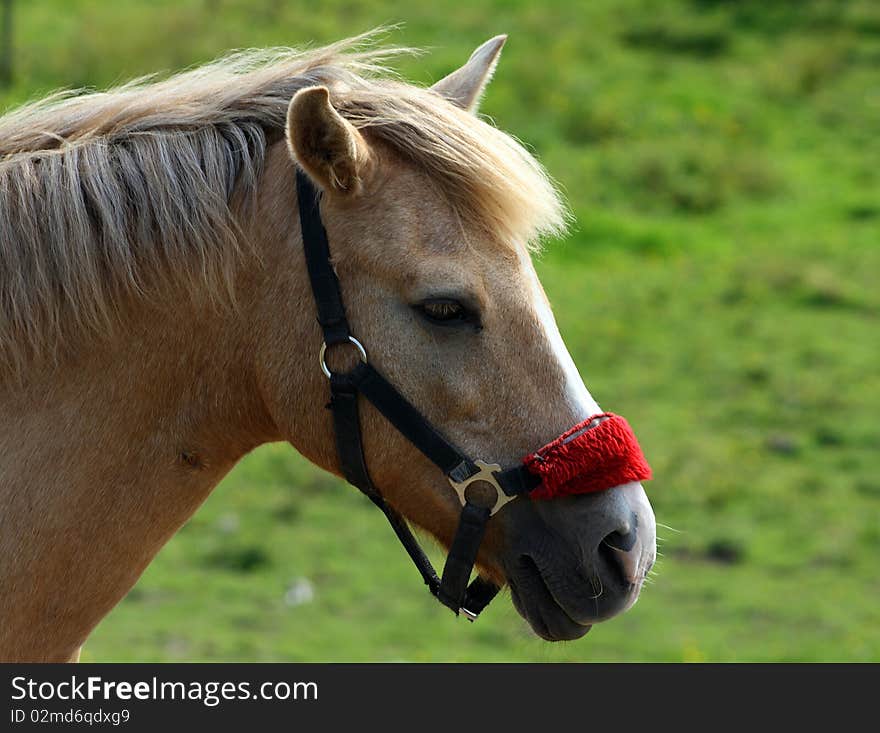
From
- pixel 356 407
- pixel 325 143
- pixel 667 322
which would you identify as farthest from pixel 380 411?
pixel 667 322

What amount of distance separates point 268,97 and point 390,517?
0.98m

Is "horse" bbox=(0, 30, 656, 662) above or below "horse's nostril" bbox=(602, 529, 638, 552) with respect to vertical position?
above

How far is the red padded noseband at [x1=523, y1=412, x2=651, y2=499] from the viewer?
2.53 meters

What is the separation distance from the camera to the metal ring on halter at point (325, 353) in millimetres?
2602

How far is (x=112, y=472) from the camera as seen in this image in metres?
2.65

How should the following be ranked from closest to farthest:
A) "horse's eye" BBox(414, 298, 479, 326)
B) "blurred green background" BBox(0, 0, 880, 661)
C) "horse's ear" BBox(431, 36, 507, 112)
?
"horse's eye" BBox(414, 298, 479, 326)
"horse's ear" BBox(431, 36, 507, 112)
"blurred green background" BBox(0, 0, 880, 661)

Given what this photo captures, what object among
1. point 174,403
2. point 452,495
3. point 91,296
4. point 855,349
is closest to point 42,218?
point 91,296

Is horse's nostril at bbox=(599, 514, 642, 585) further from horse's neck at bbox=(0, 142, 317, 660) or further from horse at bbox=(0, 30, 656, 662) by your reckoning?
horse's neck at bbox=(0, 142, 317, 660)

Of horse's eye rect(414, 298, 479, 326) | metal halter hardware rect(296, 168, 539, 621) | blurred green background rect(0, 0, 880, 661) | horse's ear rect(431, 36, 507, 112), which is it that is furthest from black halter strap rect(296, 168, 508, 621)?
horse's ear rect(431, 36, 507, 112)

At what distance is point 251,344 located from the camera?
267cm

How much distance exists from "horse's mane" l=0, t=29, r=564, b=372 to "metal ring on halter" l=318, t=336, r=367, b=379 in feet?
0.82

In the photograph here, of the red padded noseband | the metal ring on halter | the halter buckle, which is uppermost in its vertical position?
the metal ring on halter

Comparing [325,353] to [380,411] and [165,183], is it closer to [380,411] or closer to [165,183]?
[380,411]
